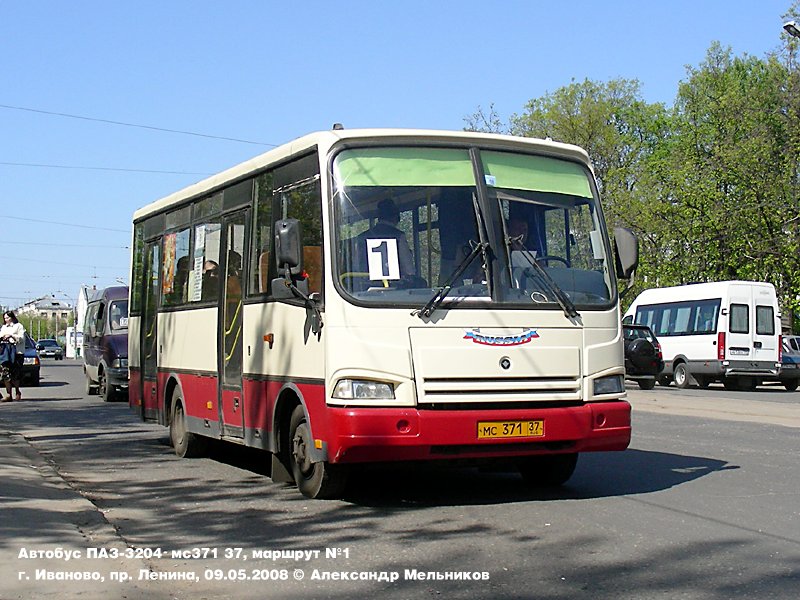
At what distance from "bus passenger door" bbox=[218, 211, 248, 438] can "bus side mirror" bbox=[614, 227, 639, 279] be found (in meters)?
3.41

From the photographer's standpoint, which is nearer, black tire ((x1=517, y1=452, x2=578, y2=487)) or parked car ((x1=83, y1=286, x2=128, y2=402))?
black tire ((x1=517, y1=452, x2=578, y2=487))

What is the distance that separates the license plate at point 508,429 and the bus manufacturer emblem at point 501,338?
589mm

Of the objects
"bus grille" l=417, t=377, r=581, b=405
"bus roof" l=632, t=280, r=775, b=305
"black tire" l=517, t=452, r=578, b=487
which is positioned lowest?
"black tire" l=517, t=452, r=578, b=487

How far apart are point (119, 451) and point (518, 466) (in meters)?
5.85

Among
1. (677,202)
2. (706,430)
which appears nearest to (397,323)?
(706,430)

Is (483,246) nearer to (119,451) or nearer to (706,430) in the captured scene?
(119,451)

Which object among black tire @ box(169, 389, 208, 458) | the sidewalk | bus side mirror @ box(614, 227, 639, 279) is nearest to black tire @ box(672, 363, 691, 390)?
black tire @ box(169, 389, 208, 458)

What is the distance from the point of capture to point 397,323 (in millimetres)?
8969

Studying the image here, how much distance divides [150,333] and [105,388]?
11800 millimetres

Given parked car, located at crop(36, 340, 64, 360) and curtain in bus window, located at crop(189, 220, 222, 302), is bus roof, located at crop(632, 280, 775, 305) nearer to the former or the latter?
curtain in bus window, located at crop(189, 220, 222, 302)

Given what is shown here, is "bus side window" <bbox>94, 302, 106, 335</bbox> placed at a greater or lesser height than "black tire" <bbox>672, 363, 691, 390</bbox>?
greater

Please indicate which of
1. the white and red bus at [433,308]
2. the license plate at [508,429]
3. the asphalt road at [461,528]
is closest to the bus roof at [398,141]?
the white and red bus at [433,308]

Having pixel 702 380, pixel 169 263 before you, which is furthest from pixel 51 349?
pixel 169 263

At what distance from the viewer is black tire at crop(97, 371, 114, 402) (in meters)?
25.6
